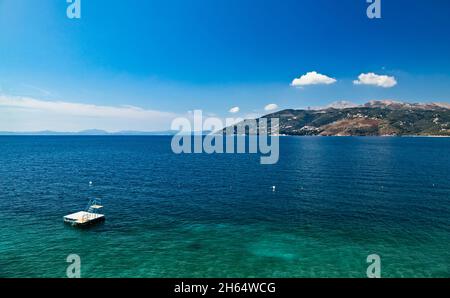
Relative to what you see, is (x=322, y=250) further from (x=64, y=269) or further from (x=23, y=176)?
(x=23, y=176)

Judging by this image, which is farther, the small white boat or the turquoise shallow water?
the small white boat

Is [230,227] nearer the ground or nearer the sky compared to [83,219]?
nearer the ground

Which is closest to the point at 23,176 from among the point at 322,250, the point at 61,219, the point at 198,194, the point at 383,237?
the point at 61,219

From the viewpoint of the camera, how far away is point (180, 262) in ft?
154

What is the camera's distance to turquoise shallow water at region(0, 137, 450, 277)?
4597cm

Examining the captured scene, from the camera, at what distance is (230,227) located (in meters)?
62.7

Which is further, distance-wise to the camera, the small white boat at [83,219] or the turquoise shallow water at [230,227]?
the small white boat at [83,219]

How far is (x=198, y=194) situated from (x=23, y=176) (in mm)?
75853

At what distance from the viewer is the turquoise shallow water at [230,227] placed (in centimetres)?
4597

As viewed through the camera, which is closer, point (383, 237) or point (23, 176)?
point (383, 237)

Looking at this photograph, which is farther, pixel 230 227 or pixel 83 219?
pixel 83 219

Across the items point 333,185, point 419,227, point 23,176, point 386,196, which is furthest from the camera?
point 23,176
